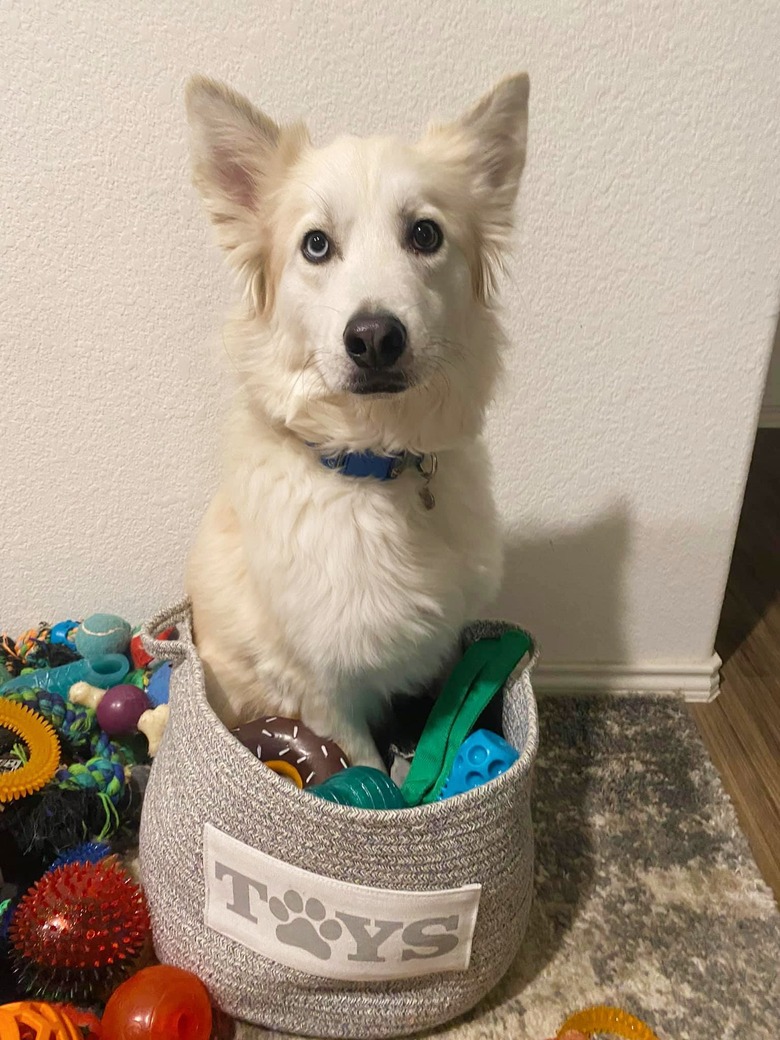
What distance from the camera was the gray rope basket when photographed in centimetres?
94

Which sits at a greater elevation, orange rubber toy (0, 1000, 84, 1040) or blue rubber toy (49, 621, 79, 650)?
blue rubber toy (49, 621, 79, 650)

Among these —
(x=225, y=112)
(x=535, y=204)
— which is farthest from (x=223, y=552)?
(x=535, y=204)

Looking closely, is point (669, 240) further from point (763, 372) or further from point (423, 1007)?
point (423, 1007)

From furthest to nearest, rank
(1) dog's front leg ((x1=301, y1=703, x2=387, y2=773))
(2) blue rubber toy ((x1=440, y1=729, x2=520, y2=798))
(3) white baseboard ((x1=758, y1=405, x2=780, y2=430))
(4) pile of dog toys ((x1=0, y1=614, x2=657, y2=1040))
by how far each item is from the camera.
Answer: (3) white baseboard ((x1=758, y1=405, x2=780, y2=430))
(1) dog's front leg ((x1=301, y1=703, x2=387, y2=773))
(2) blue rubber toy ((x1=440, y1=729, x2=520, y2=798))
(4) pile of dog toys ((x1=0, y1=614, x2=657, y2=1040))

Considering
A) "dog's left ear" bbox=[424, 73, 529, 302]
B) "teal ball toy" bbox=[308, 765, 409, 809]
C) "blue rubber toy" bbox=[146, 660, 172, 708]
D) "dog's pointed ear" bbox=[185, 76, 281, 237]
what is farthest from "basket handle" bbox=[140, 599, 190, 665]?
"dog's left ear" bbox=[424, 73, 529, 302]

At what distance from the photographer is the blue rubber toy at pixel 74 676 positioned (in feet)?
5.02

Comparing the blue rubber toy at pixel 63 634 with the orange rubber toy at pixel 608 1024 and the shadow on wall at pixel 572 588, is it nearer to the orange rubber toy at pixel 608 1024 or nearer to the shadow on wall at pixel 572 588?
the shadow on wall at pixel 572 588

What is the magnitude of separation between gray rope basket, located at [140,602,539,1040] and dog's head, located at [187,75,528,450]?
1.63 ft

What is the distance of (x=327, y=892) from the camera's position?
938mm

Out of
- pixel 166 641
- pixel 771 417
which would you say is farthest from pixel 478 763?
pixel 771 417

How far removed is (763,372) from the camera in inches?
59.5

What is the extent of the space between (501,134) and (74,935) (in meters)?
1.35

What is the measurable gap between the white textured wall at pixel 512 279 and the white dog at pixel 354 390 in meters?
0.26

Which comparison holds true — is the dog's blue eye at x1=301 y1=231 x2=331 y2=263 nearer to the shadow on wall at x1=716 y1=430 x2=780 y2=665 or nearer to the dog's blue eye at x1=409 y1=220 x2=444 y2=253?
the dog's blue eye at x1=409 y1=220 x2=444 y2=253
